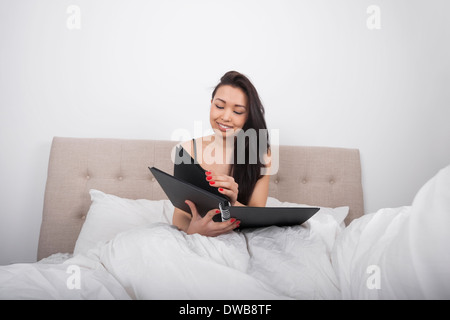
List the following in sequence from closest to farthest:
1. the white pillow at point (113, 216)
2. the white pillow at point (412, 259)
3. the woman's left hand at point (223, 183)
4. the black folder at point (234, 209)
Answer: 1. the white pillow at point (412, 259)
2. the black folder at point (234, 209)
3. the woman's left hand at point (223, 183)
4. the white pillow at point (113, 216)

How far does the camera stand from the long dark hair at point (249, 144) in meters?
1.28

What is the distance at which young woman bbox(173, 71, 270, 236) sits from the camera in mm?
997

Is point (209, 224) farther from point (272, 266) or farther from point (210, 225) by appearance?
point (272, 266)

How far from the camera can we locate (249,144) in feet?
4.61

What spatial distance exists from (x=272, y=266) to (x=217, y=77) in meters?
1.15

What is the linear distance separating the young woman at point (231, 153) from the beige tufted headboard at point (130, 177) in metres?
0.23

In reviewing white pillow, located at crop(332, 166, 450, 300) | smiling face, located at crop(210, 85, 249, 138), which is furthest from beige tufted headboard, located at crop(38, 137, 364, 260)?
white pillow, located at crop(332, 166, 450, 300)

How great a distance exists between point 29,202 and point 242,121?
45.4 inches

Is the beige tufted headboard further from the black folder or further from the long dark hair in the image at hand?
the black folder

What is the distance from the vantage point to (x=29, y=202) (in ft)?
5.06

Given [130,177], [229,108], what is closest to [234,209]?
[229,108]

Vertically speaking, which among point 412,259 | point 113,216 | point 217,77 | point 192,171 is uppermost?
point 217,77

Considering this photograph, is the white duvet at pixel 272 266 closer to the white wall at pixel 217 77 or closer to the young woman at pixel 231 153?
the young woman at pixel 231 153

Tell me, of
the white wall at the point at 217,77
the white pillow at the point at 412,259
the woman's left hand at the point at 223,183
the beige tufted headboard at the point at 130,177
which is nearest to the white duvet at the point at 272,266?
the white pillow at the point at 412,259
